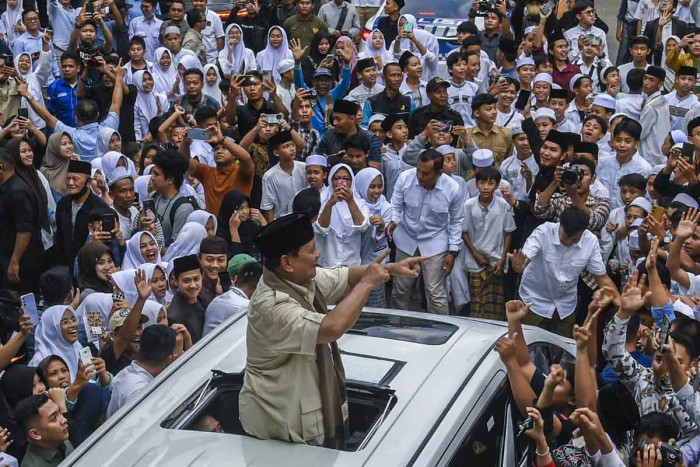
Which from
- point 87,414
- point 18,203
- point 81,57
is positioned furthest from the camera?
point 81,57

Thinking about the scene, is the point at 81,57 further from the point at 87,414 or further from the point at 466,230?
the point at 87,414

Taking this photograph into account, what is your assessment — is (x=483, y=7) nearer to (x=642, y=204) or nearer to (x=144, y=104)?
(x=144, y=104)

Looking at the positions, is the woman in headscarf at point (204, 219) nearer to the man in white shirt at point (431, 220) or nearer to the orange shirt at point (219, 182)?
the orange shirt at point (219, 182)

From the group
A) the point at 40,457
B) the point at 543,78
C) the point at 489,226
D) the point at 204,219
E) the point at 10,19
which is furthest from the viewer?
the point at 10,19

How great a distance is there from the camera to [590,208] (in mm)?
8844

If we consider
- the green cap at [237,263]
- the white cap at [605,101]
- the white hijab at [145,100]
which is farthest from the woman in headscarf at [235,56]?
the green cap at [237,263]

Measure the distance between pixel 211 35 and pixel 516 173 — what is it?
6148 millimetres

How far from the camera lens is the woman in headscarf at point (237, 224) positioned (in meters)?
8.72

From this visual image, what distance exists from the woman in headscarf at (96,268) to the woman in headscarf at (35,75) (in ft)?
14.0

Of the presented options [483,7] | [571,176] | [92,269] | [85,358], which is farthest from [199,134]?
[483,7]

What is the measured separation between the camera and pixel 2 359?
6.50m

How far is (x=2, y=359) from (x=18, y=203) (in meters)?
2.75

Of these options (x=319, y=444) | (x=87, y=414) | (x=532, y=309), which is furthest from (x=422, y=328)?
(x=532, y=309)

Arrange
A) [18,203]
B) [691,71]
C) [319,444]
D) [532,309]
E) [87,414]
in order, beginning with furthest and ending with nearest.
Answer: [691,71], [18,203], [532,309], [87,414], [319,444]
